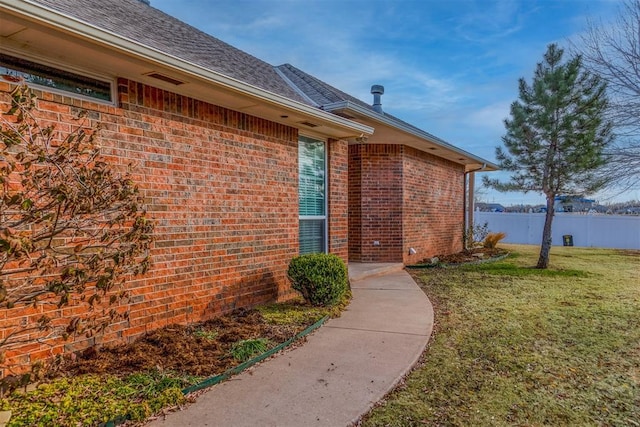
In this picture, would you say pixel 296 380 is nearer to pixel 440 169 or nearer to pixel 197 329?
pixel 197 329

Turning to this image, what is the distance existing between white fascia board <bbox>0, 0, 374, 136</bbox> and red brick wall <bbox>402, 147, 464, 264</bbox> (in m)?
5.88

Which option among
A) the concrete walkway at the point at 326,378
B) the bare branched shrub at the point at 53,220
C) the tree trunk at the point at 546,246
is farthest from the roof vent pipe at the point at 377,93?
the bare branched shrub at the point at 53,220

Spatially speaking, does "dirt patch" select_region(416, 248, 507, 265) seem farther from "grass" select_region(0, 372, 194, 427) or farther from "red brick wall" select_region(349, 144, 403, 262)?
"grass" select_region(0, 372, 194, 427)

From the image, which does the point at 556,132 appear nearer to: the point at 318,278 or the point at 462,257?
the point at 462,257

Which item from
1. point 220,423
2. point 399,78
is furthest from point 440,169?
point 220,423

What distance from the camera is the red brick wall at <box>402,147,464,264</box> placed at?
10.8 m

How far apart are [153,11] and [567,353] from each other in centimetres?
818

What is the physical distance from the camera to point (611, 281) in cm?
904

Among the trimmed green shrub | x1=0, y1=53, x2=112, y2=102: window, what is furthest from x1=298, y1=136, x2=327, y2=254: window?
x1=0, y1=53, x2=112, y2=102: window

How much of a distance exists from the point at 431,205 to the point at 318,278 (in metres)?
7.44

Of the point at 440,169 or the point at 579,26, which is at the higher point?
the point at 579,26

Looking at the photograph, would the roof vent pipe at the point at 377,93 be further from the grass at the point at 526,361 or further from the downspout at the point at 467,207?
the grass at the point at 526,361

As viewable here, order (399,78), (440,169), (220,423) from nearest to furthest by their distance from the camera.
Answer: (220,423) → (440,169) → (399,78)

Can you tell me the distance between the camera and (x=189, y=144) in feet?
16.0
